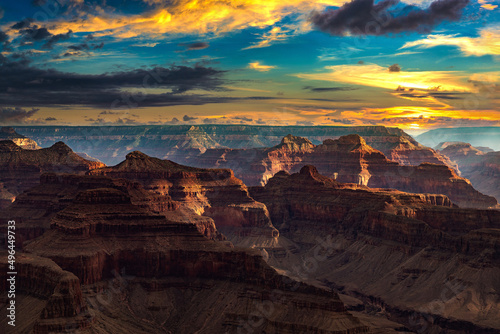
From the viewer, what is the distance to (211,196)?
188750mm

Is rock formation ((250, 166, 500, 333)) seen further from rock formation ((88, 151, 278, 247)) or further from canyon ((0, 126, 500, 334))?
rock formation ((88, 151, 278, 247))

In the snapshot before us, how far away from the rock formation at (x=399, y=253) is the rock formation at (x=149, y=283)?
3276cm

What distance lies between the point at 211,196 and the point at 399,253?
54.0m

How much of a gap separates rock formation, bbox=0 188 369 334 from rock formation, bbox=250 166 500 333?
32.8 metres

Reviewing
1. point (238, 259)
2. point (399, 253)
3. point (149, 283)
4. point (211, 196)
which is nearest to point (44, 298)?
point (149, 283)

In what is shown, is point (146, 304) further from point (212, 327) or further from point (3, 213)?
point (3, 213)

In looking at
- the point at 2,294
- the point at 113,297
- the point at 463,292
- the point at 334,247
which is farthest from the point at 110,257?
the point at 334,247

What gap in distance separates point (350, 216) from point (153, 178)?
47332 millimetres

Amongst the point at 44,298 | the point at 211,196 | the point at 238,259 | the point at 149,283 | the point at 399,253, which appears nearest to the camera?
the point at 44,298

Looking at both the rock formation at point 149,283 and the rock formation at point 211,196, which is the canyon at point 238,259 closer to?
the rock formation at point 149,283

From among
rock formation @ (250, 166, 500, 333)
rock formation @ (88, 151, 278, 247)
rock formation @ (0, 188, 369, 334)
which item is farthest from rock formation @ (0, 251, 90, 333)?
rock formation @ (88, 151, 278, 247)

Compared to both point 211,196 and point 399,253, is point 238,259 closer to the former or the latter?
point 399,253

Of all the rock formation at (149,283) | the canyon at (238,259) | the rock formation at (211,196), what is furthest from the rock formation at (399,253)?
the rock formation at (149,283)

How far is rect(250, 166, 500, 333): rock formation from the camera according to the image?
126 m
